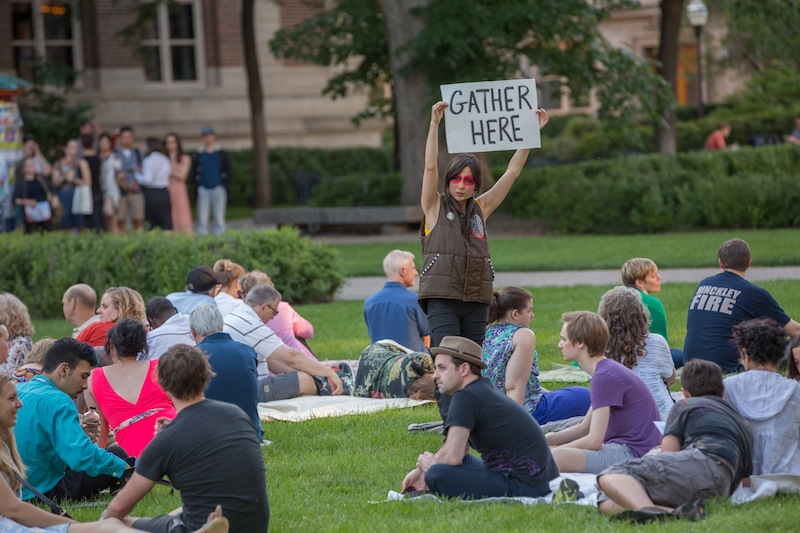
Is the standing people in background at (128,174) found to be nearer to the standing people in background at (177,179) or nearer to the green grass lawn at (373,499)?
the standing people in background at (177,179)

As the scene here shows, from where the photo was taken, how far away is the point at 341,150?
35906 millimetres

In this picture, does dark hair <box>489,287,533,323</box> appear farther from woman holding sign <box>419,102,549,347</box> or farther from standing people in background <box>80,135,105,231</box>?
standing people in background <box>80,135,105,231</box>

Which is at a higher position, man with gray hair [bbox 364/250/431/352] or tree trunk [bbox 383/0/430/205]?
tree trunk [bbox 383/0/430/205]

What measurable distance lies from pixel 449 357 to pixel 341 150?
3003cm

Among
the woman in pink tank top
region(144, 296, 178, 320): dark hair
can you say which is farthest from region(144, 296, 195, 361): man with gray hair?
the woman in pink tank top

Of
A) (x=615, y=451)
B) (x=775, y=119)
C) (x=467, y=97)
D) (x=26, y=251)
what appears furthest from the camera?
(x=775, y=119)

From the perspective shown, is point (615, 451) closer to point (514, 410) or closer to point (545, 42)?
point (514, 410)

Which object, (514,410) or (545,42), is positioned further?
(545,42)

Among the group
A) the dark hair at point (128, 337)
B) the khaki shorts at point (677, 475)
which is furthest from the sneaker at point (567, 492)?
the dark hair at point (128, 337)

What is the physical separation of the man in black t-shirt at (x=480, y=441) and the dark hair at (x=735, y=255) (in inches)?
126

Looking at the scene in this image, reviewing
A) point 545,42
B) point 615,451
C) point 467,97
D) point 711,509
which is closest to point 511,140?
point 467,97

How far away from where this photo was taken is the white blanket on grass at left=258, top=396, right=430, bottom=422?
9.46 meters

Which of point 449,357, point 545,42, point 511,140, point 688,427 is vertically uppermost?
point 545,42

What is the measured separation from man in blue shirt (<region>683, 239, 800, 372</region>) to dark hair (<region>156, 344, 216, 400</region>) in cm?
465
